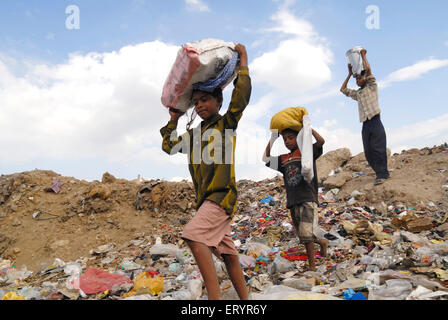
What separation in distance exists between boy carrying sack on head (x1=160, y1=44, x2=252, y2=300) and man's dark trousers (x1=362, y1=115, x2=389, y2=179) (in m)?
Answer: 4.76

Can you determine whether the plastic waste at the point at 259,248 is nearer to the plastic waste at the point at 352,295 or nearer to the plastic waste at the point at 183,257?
the plastic waste at the point at 183,257

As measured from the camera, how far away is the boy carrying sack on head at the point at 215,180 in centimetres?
204

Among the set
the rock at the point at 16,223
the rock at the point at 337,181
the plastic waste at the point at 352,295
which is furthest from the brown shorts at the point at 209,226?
the rock at the point at 16,223

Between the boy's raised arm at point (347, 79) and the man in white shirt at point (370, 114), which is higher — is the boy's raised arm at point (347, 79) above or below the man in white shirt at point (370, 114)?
above

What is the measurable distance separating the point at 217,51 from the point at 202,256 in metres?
1.42

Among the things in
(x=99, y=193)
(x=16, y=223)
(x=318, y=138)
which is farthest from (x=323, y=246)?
(x=16, y=223)

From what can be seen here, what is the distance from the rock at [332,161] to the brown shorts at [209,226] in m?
7.32

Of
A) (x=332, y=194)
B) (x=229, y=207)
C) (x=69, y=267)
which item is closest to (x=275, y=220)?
(x=332, y=194)

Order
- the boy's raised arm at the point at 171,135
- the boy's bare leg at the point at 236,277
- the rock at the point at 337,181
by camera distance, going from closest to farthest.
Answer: the boy's bare leg at the point at 236,277, the boy's raised arm at the point at 171,135, the rock at the point at 337,181

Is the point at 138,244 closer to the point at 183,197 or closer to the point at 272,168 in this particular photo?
the point at 183,197

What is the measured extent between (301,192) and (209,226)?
1681mm

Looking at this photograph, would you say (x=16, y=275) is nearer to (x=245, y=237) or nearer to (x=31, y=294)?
(x=31, y=294)

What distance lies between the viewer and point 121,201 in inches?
321

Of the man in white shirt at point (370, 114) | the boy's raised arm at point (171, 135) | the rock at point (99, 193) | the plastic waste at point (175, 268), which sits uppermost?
the man in white shirt at point (370, 114)
